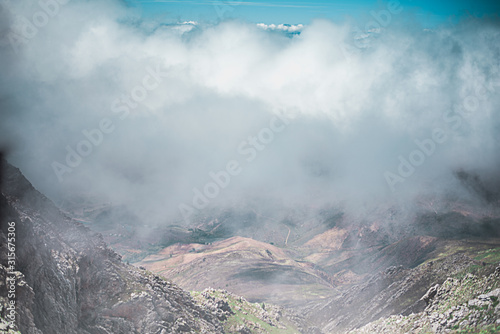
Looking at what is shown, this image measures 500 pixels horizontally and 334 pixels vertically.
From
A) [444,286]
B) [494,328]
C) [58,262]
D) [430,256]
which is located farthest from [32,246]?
[430,256]

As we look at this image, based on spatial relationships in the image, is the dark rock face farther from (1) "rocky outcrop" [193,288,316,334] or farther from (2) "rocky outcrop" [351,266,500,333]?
(2) "rocky outcrop" [351,266,500,333]

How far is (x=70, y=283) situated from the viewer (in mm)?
39312

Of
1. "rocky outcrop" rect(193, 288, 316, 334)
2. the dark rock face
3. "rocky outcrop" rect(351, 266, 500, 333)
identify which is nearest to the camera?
the dark rock face

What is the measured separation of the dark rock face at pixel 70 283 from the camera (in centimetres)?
3319

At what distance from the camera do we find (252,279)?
6649 inches

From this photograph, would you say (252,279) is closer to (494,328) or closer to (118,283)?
(118,283)

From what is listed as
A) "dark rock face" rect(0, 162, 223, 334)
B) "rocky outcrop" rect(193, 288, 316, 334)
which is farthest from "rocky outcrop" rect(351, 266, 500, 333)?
"dark rock face" rect(0, 162, 223, 334)

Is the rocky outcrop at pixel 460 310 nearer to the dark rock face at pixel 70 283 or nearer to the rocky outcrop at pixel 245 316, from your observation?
the rocky outcrop at pixel 245 316

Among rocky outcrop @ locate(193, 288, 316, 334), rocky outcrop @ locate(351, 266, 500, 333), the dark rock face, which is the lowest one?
rocky outcrop @ locate(193, 288, 316, 334)

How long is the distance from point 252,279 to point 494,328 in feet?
464

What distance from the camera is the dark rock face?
33.2 meters

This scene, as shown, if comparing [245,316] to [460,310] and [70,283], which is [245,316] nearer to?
[70,283]

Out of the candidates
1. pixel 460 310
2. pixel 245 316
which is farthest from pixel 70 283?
pixel 245 316

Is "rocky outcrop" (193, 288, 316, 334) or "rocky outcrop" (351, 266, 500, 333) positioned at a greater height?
"rocky outcrop" (351, 266, 500, 333)
